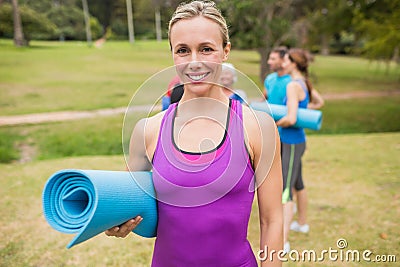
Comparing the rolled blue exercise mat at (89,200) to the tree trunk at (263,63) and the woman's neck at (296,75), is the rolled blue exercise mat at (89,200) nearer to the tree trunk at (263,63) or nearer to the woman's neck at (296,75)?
the woman's neck at (296,75)

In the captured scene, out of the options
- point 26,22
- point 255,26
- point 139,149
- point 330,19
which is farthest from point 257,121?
point 26,22

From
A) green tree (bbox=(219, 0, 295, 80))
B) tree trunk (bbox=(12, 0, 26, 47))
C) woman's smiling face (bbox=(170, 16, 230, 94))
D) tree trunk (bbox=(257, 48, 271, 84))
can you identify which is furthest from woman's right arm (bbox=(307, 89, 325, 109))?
tree trunk (bbox=(12, 0, 26, 47))

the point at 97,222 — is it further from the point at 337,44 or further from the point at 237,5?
the point at 337,44

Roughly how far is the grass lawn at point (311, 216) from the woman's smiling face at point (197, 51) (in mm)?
2566

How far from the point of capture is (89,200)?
1171mm

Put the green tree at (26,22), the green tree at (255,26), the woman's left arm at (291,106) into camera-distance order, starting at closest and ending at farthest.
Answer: the woman's left arm at (291,106)
the green tree at (255,26)
the green tree at (26,22)

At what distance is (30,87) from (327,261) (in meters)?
17.3

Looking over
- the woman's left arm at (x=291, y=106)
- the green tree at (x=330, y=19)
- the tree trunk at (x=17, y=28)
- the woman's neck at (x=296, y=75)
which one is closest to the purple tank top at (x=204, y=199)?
the woman's left arm at (x=291, y=106)

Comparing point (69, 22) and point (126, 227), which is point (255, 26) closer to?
point (126, 227)

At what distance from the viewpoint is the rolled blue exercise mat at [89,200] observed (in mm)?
1137

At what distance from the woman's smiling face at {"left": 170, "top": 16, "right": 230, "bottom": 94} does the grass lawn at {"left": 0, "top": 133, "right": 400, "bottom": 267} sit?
2566 millimetres

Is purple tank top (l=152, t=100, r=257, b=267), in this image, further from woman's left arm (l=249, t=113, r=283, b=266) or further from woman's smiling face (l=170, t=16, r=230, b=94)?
woman's smiling face (l=170, t=16, r=230, b=94)

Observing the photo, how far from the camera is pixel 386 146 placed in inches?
295

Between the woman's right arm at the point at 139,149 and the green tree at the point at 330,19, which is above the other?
the woman's right arm at the point at 139,149
